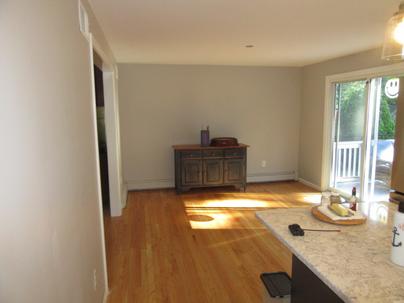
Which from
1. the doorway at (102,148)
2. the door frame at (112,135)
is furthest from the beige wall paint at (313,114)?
the doorway at (102,148)

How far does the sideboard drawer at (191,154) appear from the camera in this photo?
504 cm

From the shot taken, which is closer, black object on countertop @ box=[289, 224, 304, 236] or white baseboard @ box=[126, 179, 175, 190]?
black object on countertop @ box=[289, 224, 304, 236]

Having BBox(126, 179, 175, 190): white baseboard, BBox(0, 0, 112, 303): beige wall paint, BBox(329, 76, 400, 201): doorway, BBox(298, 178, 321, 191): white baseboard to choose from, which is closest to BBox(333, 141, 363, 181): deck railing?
BBox(329, 76, 400, 201): doorway

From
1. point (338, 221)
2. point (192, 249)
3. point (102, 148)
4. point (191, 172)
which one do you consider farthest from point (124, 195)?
point (338, 221)

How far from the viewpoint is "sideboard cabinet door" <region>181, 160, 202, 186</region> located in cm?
508

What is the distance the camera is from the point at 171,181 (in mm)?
5566

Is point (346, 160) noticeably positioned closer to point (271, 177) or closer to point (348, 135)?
point (348, 135)

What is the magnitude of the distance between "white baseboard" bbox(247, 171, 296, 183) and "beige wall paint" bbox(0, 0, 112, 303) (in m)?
4.44

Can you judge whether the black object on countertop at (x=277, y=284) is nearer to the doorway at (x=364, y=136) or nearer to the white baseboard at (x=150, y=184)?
the doorway at (x=364, y=136)

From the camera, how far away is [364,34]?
3.21m

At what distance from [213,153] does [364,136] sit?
2.34 metres

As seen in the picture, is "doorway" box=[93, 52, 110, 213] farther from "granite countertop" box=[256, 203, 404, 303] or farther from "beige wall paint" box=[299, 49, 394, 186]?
"beige wall paint" box=[299, 49, 394, 186]

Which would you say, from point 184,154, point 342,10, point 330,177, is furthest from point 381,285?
point 330,177

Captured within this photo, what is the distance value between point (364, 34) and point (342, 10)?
102 cm
